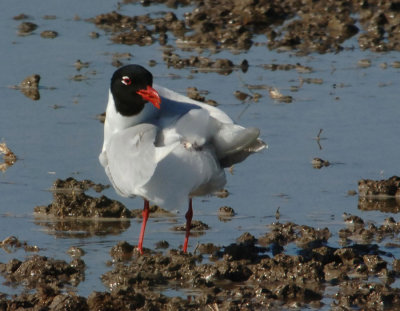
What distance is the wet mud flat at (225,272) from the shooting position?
24.0 feet

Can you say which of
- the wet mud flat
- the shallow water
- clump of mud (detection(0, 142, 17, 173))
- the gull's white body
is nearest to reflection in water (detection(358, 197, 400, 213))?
the shallow water

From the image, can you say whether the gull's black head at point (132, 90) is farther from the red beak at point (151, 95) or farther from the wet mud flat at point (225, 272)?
the wet mud flat at point (225, 272)

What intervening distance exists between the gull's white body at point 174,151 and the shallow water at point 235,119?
647 mm

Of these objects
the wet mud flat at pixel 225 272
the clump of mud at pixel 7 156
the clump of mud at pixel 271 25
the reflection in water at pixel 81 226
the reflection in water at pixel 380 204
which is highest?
the wet mud flat at pixel 225 272

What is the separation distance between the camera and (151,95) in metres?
8.79

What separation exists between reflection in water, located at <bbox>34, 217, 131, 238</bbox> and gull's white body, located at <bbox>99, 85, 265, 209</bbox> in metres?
0.72

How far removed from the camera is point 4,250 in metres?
8.54

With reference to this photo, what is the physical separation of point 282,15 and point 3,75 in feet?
13.6

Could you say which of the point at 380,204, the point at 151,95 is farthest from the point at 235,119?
the point at 151,95

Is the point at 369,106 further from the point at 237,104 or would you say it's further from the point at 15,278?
the point at 15,278

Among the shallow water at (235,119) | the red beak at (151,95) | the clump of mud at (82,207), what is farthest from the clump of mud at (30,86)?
the red beak at (151,95)

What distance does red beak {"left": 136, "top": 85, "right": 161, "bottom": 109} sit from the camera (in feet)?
28.5

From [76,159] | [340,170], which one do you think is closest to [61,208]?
[76,159]

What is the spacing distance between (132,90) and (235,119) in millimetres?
2755
